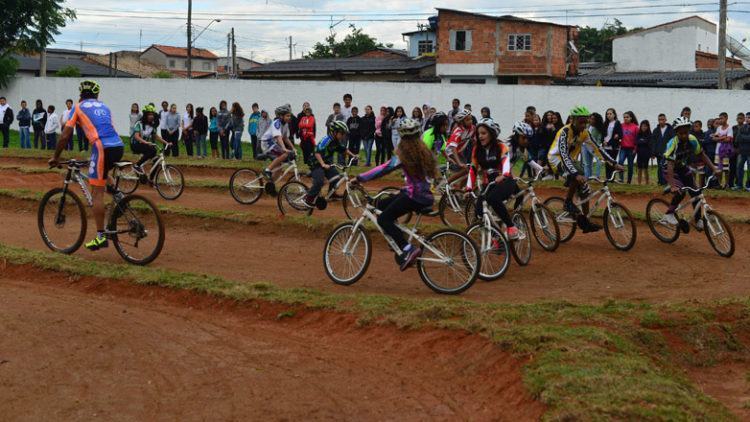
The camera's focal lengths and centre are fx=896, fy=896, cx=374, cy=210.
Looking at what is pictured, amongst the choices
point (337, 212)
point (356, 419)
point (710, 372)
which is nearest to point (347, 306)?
point (356, 419)

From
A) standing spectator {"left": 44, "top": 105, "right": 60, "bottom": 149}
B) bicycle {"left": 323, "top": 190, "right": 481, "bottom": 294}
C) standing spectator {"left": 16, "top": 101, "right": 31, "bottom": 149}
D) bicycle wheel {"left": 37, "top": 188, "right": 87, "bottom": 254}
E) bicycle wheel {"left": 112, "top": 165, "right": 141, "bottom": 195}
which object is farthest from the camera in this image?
standing spectator {"left": 16, "top": 101, "right": 31, "bottom": 149}

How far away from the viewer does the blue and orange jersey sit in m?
11.5

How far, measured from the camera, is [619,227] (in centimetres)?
1324

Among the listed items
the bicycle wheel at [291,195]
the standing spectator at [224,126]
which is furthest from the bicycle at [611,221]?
the standing spectator at [224,126]

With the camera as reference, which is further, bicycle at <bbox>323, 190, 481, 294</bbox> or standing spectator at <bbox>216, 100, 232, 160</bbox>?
standing spectator at <bbox>216, 100, 232, 160</bbox>

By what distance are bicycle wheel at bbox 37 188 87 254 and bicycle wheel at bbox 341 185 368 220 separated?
4.68m

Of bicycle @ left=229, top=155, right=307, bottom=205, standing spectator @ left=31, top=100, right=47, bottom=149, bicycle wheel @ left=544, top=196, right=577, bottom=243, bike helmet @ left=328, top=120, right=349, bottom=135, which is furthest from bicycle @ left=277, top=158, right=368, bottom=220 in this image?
standing spectator @ left=31, top=100, right=47, bottom=149

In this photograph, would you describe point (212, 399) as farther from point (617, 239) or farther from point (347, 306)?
point (617, 239)

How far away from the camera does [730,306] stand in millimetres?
9344

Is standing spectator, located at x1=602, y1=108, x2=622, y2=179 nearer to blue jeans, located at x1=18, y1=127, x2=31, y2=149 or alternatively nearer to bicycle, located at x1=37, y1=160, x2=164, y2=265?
bicycle, located at x1=37, y1=160, x2=164, y2=265

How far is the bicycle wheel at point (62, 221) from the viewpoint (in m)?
12.2

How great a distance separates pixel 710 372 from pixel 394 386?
2.88m

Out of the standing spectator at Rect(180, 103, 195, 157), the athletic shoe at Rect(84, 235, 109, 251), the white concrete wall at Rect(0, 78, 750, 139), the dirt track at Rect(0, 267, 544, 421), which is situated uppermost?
the white concrete wall at Rect(0, 78, 750, 139)

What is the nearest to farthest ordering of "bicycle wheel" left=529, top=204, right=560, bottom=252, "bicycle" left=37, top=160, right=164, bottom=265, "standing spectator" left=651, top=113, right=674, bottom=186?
1. "bicycle" left=37, top=160, right=164, bottom=265
2. "bicycle wheel" left=529, top=204, right=560, bottom=252
3. "standing spectator" left=651, top=113, right=674, bottom=186
